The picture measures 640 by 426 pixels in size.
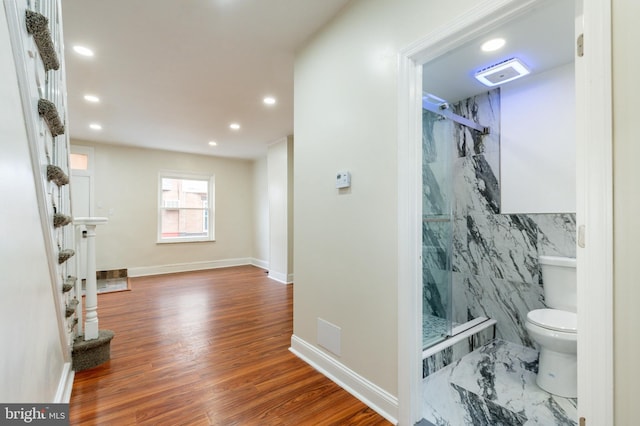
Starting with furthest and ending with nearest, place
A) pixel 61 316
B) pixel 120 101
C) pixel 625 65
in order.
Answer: pixel 120 101 → pixel 61 316 → pixel 625 65

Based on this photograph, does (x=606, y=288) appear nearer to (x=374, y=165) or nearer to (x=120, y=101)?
(x=374, y=165)

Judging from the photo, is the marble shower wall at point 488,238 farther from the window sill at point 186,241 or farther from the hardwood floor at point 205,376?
the window sill at point 186,241

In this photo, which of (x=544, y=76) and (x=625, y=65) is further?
(x=544, y=76)

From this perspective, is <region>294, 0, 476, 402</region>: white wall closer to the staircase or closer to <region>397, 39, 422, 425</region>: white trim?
<region>397, 39, 422, 425</region>: white trim

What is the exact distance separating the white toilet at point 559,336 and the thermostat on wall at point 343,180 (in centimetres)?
161

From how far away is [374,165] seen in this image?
1757 millimetres

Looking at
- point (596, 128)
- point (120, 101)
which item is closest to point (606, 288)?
point (596, 128)

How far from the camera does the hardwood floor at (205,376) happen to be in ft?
5.45

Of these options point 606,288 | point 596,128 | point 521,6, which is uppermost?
point 521,6

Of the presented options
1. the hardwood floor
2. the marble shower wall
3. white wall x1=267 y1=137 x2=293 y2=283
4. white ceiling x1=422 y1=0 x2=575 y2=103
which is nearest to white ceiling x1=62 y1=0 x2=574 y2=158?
white ceiling x1=422 y1=0 x2=575 y2=103

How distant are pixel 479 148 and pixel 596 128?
2.14 m

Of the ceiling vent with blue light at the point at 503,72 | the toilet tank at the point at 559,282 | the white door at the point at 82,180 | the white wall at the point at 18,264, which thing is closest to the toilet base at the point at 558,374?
the toilet tank at the point at 559,282

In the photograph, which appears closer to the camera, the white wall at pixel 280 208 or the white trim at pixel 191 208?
the white wall at pixel 280 208

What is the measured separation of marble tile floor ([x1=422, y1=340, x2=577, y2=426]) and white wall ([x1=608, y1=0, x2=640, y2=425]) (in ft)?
3.06
